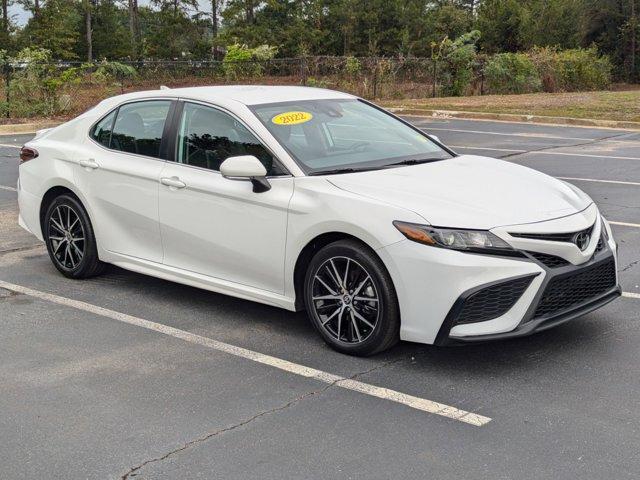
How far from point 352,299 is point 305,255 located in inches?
17.5

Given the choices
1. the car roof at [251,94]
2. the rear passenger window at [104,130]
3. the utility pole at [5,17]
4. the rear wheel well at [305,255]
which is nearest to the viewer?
the rear wheel well at [305,255]

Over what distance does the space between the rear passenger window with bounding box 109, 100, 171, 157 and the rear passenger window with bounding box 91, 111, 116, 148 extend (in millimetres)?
54

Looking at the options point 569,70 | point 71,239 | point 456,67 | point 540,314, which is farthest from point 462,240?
point 569,70

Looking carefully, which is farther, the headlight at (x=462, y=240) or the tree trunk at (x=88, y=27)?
the tree trunk at (x=88, y=27)

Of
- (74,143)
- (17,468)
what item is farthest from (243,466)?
(74,143)

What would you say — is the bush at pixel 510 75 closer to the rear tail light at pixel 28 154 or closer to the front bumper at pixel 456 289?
the rear tail light at pixel 28 154

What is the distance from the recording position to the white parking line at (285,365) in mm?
4328

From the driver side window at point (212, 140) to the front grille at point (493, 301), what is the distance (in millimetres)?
1595

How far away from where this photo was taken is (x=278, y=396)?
15.0 feet

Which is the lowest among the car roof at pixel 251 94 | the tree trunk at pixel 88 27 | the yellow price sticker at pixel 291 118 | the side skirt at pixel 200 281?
the side skirt at pixel 200 281

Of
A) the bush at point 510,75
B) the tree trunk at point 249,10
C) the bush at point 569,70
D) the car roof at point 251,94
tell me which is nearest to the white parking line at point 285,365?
the car roof at point 251,94

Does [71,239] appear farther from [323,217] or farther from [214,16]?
[214,16]

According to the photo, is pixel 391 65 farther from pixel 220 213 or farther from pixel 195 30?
pixel 195 30

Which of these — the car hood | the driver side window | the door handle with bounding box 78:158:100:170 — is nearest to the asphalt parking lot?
the car hood
